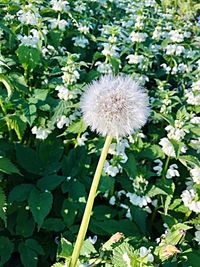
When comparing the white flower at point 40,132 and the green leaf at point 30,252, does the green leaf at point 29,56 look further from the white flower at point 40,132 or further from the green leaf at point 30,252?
the green leaf at point 30,252

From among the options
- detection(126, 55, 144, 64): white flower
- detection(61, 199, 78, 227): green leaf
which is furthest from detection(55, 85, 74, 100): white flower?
detection(126, 55, 144, 64): white flower

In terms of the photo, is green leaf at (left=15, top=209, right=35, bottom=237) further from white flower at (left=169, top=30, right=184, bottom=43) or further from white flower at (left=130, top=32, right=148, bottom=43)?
white flower at (left=169, top=30, right=184, bottom=43)

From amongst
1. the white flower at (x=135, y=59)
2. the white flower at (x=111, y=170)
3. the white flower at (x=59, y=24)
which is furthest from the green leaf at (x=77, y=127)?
the white flower at (x=59, y=24)

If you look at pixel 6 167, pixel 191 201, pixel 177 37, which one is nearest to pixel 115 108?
pixel 6 167

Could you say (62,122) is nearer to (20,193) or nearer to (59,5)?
(20,193)

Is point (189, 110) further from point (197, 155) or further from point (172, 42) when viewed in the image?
point (172, 42)

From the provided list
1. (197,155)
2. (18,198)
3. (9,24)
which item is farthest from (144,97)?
(9,24)
